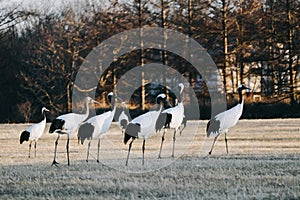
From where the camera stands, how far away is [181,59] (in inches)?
1715

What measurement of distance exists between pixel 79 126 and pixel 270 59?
27294 millimetres

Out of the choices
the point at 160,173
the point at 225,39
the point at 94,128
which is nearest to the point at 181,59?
the point at 225,39

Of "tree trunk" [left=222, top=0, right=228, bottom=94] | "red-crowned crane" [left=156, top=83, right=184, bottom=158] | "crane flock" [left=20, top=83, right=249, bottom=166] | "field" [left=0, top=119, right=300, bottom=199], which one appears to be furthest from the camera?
"tree trunk" [left=222, top=0, right=228, bottom=94]

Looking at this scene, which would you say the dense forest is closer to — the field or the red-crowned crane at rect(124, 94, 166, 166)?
the field

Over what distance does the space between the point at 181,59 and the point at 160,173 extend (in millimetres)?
32127

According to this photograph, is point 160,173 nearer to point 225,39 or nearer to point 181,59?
point 225,39

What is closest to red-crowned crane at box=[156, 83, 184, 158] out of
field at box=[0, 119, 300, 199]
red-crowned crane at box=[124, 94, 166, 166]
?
red-crowned crane at box=[124, 94, 166, 166]

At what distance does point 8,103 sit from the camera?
4459 cm

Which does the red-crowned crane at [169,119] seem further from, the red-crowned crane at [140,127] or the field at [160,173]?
the field at [160,173]

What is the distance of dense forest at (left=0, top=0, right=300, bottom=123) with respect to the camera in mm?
41312

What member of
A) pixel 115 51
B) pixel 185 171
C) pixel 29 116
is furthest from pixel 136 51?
pixel 185 171

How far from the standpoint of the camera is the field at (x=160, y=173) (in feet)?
A: 30.7

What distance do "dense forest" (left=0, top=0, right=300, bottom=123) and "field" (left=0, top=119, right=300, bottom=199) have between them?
22544 millimetres

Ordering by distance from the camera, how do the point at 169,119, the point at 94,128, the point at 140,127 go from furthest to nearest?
the point at 169,119 → the point at 94,128 → the point at 140,127
